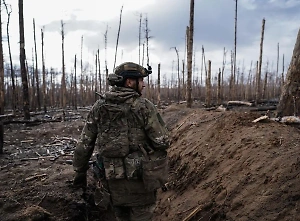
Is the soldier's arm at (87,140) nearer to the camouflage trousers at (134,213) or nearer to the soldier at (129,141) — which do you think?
the soldier at (129,141)

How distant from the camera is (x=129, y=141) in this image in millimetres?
2553

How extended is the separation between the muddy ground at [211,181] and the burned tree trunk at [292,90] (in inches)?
41.7

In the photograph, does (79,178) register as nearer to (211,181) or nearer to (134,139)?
(134,139)

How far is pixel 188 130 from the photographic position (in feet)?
23.7

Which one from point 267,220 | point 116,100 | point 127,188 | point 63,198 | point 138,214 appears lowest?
point 63,198

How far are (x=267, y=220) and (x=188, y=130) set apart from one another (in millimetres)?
4330

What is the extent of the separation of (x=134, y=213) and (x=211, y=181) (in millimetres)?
1932

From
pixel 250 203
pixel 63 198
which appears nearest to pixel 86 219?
pixel 63 198

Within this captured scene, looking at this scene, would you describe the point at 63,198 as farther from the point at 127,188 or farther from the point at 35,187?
the point at 127,188

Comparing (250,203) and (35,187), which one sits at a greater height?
(250,203)

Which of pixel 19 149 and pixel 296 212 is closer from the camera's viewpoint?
pixel 296 212

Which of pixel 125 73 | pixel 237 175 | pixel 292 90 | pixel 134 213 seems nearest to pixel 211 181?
pixel 237 175

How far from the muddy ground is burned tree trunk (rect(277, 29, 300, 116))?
106 centimetres

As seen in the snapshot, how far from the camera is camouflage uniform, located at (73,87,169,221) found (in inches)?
99.6
